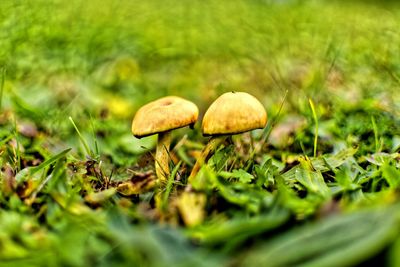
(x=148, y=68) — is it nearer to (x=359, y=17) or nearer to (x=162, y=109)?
(x=162, y=109)

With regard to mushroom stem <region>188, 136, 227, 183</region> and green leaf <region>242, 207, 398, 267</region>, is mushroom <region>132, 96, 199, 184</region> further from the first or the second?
green leaf <region>242, 207, 398, 267</region>

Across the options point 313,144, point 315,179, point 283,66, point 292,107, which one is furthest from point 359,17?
point 315,179

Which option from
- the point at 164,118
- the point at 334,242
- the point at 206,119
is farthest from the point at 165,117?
the point at 334,242

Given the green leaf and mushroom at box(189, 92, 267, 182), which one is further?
mushroom at box(189, 92, 267, 182)

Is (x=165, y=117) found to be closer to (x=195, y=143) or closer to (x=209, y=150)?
→ (x=209, y=150)

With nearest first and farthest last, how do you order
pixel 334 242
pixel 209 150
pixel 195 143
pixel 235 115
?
pixel 334 242 < pixel 235 115 < pixel 209 150 < pixel 195 143

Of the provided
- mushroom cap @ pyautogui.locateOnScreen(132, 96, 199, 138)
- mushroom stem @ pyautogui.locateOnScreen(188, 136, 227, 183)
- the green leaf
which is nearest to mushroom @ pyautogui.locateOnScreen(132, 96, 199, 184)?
mushroom cap @ pyautogui.locateOnScreen(132, 96, 199, 138)

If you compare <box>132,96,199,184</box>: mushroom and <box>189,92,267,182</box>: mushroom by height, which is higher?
<box>189,92,267,182</box>: mushroom
